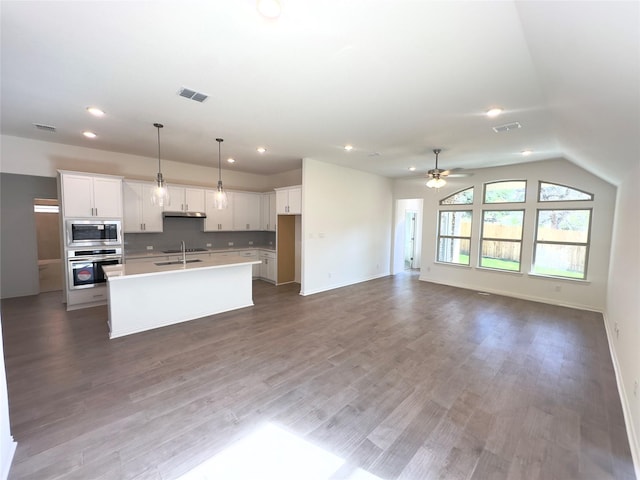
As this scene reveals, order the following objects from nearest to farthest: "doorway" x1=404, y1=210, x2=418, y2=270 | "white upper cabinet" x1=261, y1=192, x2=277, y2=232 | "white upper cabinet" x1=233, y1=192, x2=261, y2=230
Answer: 1. "white upper cabinet" x1=233, y1=192, x2=261, y2=230
2. "white upper cabinet" x1=261, y1=192, x2=277, y2=232
3. "doorway" x1=404, y1=210, x2=418, y2=270

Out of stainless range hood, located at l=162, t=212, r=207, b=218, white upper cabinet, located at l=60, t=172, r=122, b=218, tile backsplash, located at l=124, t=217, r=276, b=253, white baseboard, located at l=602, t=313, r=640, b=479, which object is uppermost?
white upper cabinet, located at l=60, t=172, r=122, b=218

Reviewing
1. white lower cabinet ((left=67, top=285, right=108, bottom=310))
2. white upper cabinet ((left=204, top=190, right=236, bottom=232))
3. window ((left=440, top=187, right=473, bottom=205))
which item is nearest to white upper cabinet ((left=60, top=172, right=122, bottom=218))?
white lower cabinet ((left=67, top=285, right=108, bottom=310))

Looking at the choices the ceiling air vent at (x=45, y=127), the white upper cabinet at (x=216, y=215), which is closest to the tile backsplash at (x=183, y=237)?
the white upper cabinet at (x=216, y=215)

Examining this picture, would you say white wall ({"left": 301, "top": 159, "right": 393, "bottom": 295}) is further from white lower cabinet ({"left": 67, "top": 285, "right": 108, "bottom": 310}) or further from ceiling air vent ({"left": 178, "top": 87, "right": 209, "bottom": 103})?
white lower cabinet ({"left": 67, "top": 285, "right": 108, "bottom": 310})

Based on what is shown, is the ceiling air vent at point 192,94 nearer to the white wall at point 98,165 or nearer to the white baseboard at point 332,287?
the white wall at point 98,165

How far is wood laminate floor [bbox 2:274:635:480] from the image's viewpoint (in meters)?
1.87

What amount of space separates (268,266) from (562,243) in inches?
265

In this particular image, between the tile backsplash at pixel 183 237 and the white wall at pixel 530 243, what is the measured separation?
4597 millimetres

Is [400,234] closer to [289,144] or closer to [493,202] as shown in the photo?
[493,202]

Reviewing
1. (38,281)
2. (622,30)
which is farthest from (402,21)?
(38,281)

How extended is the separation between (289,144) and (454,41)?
3189mm

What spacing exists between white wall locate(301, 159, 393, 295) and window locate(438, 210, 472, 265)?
5.12ft

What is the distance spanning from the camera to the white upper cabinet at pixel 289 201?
606 cm

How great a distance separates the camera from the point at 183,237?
6.58 m
